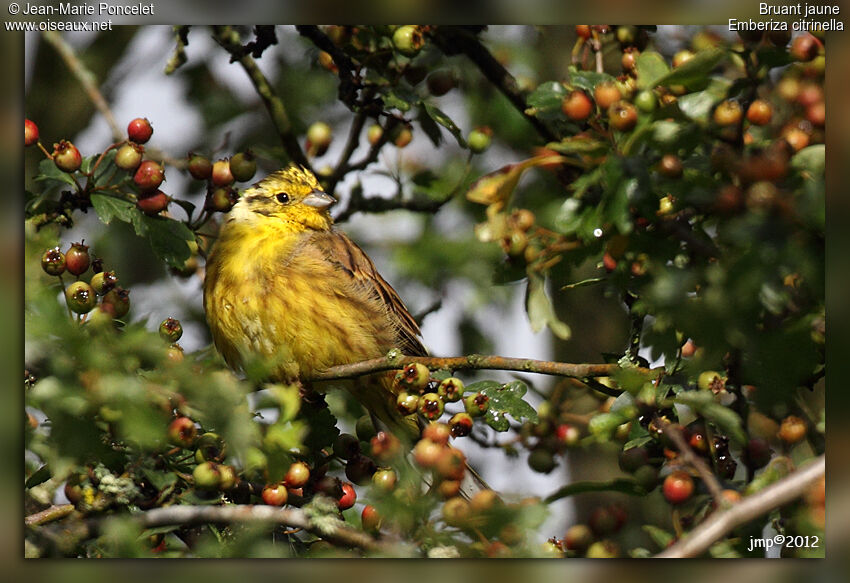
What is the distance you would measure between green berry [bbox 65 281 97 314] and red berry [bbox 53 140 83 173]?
0.51m

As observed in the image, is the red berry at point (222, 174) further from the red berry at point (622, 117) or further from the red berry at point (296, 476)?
the red berry at point (622, 117)

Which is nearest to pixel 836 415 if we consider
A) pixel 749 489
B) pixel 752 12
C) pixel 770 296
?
pixel 749 489

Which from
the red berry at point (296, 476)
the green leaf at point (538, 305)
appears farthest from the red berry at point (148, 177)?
the green leaf at point (538, 305)

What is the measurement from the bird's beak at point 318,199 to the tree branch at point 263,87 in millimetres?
149

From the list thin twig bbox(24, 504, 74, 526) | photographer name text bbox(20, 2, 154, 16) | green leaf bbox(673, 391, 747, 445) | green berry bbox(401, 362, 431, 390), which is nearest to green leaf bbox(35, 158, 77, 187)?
photographer name text bbox(20, 2, 154, 16)

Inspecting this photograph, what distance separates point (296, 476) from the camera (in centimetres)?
285

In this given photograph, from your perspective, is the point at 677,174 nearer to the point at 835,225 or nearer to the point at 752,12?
the point at 835,225

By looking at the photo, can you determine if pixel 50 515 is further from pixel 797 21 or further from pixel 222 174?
pixel 797 21

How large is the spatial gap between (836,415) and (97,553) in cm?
188

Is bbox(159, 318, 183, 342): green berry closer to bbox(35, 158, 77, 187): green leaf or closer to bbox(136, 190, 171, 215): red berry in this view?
bbox(136, 190, 171, 215): red berry

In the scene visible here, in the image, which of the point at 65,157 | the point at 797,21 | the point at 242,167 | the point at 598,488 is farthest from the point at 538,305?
the point at 65,157

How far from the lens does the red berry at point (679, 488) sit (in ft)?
8.50

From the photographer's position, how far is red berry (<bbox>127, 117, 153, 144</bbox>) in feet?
10.6

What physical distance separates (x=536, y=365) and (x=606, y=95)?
A: 2.44ft
